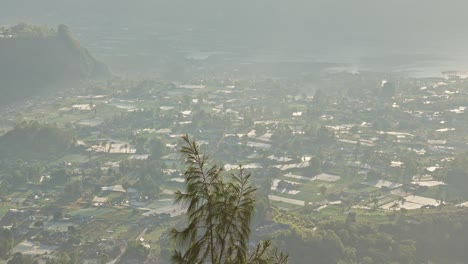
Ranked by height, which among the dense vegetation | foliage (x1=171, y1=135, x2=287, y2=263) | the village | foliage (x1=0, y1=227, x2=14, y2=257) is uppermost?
foliage (x1=171, y1=135, x2=287, y2=263)

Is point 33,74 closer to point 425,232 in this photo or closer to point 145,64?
point 145,64

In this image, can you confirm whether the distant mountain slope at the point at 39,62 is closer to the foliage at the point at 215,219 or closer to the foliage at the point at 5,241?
the foliage at the point at 5,241

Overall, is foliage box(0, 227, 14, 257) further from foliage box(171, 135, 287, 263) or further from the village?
foliage box(171, 135, 287, 263)

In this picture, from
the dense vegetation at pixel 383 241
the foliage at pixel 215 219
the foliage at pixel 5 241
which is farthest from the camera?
the foliage at pixel 5 241

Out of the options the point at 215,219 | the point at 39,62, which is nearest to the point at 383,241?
the point at 215,219

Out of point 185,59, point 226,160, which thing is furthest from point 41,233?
point 185,59

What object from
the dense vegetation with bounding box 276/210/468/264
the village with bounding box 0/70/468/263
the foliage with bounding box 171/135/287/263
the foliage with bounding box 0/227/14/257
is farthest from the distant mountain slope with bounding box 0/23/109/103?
the foliage with bounding box 171/135/287/263

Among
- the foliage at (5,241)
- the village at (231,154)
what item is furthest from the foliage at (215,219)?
the foliage at (5,241)
